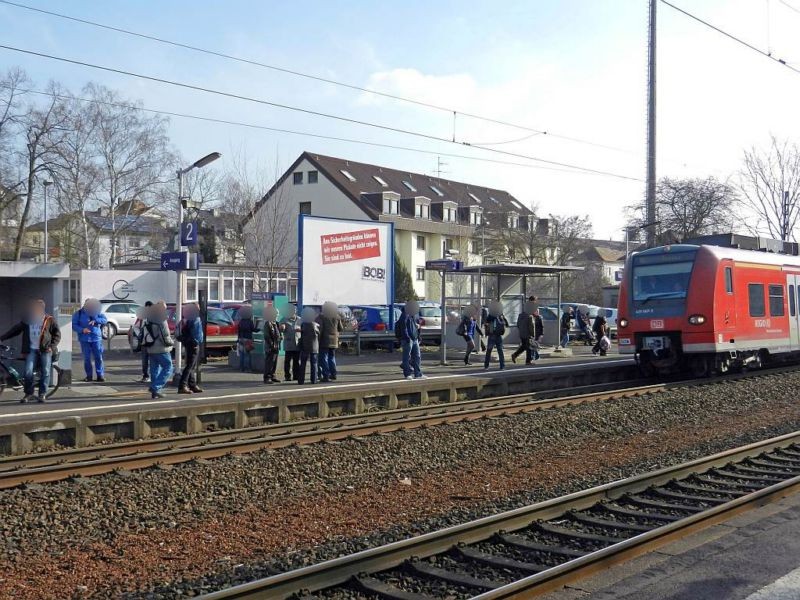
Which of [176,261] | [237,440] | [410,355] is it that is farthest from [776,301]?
[237,440]

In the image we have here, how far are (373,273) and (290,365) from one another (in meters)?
5.98

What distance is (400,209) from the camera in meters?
59.9

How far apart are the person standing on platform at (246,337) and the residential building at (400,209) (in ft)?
116

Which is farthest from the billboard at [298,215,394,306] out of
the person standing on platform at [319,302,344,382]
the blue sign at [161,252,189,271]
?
the blue sign at [161,252,189,271]

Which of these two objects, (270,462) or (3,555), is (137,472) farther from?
(3,555)

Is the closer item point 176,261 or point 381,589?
point 381,589

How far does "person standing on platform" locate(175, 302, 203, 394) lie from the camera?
15.0 m

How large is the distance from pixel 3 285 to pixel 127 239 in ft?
148

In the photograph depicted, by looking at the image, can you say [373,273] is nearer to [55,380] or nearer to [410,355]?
[410,355]

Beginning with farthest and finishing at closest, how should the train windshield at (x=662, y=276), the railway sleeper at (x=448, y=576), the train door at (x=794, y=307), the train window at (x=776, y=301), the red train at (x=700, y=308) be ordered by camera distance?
the train door at (x=794, y=307) < the train window at (x=776, y=301) < the train windshield at (x=662, y=276) < the red train at (x=700, y=308) < the railway sleeper at (x=448, y=576)

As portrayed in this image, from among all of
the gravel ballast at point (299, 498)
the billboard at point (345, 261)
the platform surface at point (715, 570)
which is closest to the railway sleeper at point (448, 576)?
the platform surface at point (715, 570)

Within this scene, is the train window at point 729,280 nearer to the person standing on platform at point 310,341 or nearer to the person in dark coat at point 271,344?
the person standing on platform at point 310,341

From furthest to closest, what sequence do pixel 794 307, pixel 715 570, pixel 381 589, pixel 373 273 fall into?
pixel 373 273 → pixel 794 307 → pixel 715 570 → pixel 381 589

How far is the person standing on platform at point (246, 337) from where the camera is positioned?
64.4 feet
